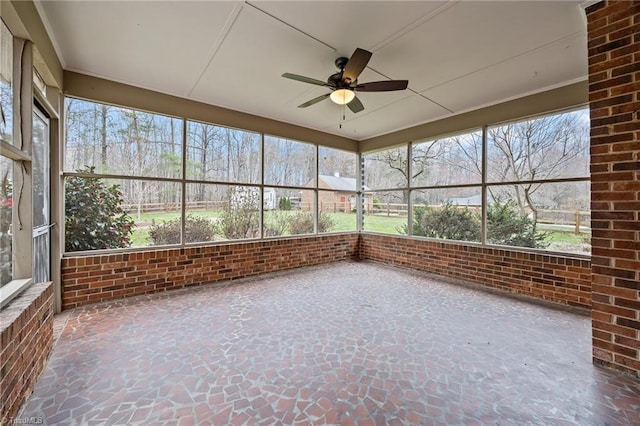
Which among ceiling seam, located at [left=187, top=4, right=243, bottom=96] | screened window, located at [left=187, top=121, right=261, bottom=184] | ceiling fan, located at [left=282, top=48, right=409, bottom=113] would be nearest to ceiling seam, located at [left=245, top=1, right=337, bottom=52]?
ceiling seam, located at [left=187, top=4, right=243, bottom=96]

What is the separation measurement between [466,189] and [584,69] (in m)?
2.09

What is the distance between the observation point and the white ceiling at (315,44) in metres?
2.30

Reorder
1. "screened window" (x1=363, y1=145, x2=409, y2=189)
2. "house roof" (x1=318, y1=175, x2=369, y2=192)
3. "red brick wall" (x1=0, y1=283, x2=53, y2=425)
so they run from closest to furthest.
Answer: "red brick wall" (x1=0, y1=283, x2=53, y2=425), "screened window" (x1=363, y1=145, x2=409, y2=189), "house roof" (x1=318, y1=175, x2=369, y2=192)

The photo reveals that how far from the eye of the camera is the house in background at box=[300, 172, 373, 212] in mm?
5816

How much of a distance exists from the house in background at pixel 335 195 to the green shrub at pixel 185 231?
203cm

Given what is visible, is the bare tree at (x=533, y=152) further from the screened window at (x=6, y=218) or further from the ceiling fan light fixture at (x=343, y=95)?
the screened window at (x=6, y=218)

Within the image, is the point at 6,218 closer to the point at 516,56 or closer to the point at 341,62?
the point at 341,62

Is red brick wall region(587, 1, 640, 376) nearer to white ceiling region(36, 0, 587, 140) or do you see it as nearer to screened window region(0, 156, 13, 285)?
white ceiling region(36, 0, 587, 140)

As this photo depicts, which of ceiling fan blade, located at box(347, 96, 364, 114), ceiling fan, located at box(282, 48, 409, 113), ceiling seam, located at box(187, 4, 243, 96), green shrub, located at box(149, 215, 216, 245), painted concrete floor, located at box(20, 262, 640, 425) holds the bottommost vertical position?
painted concrete floor, located at box(20, 262, 640, 425)

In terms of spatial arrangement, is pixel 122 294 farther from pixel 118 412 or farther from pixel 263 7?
pixel 263 7

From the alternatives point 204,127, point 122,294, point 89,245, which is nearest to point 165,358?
point 122,294

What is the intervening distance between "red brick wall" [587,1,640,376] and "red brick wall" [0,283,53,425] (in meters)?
4.25

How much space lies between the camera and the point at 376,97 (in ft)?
13.2

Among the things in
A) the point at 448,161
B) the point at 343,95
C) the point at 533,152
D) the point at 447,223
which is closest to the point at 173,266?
the point at 343,95
